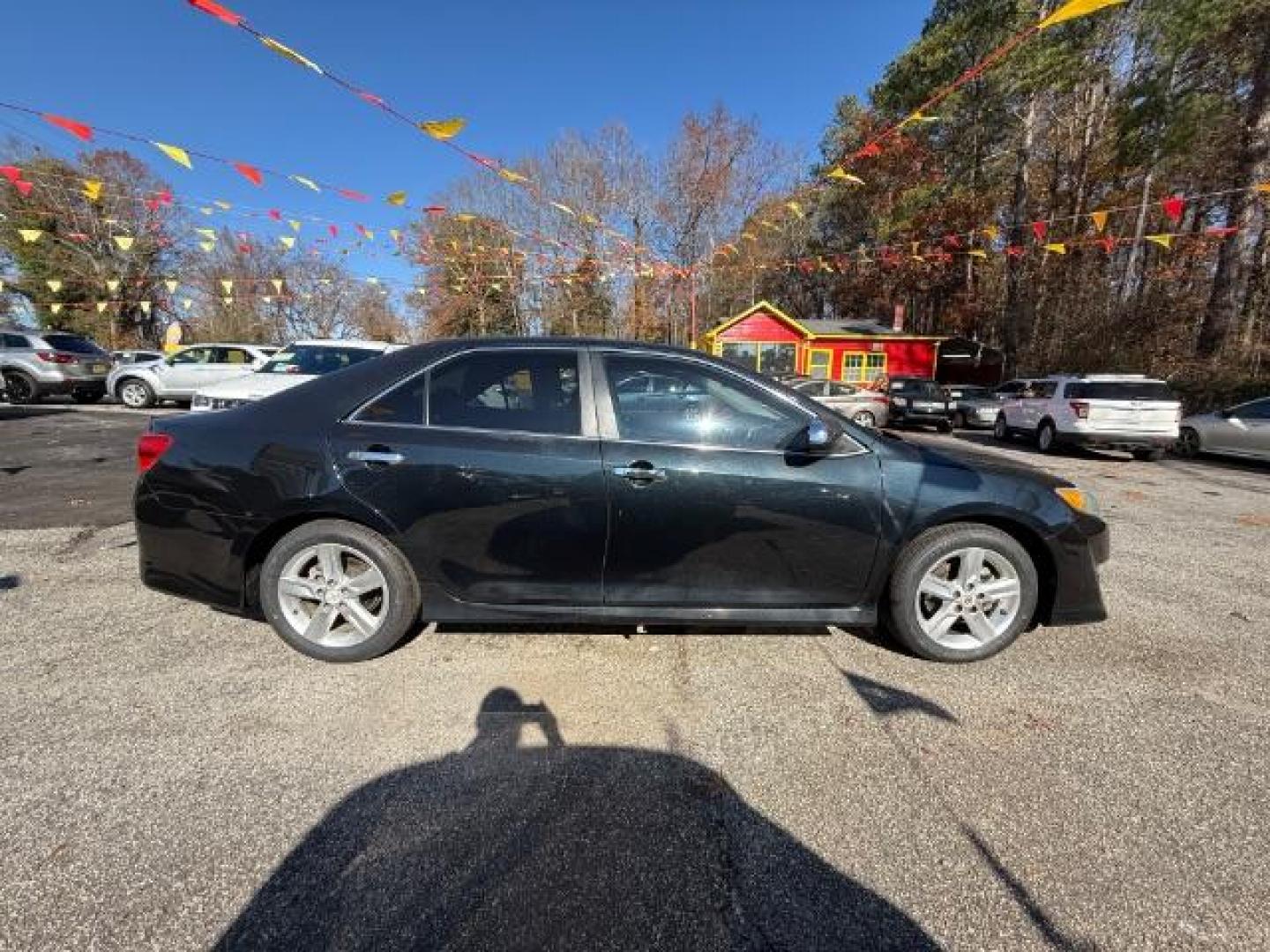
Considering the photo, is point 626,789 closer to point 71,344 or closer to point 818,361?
point 71,344

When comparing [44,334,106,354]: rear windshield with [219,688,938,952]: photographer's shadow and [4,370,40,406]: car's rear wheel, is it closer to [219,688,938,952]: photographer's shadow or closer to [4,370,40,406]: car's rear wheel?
[4,370,40,406]: car's rear wheel

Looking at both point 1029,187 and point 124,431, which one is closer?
point 124,431

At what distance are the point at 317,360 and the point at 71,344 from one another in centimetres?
970

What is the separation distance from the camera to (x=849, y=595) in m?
2.73

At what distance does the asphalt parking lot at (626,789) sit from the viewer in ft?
4.97

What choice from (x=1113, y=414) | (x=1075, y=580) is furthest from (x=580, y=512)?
(x=1113, y=414)

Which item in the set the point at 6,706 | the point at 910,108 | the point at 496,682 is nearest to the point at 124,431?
the point at 6,706

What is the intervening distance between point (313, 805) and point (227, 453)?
1679mm

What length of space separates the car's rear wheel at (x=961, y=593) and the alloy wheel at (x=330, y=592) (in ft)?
8.29

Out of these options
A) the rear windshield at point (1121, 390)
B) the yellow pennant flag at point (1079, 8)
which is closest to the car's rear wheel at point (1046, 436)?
the rear windshield at point (1121, 390)

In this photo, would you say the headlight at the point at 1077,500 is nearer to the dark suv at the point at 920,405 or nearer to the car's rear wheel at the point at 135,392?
the dark suv at the point at 920,405

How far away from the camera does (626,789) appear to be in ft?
6.46

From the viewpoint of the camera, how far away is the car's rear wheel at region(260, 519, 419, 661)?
8.79 ft

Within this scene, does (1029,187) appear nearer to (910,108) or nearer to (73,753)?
(910,108)
